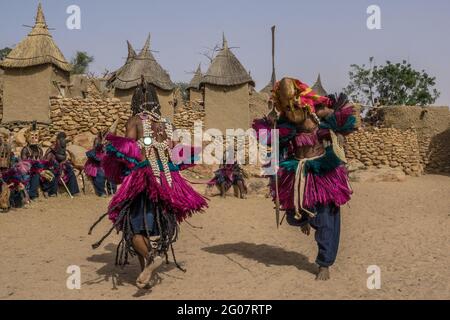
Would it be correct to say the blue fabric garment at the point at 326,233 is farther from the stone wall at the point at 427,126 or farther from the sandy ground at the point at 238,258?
the stone wall at the point at 427,126

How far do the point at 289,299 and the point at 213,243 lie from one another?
2.92 meters

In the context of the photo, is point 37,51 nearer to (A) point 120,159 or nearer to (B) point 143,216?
(A) point 120,159

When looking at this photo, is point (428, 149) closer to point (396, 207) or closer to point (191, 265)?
point (396, 207)

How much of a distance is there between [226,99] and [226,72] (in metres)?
1.23

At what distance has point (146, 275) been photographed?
445cm

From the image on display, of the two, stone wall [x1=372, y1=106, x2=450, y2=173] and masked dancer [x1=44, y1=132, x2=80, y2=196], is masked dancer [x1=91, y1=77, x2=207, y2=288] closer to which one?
masked dancer [x1=44, y1=132, x2=80, y2=196]

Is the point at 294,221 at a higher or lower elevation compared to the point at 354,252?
higher

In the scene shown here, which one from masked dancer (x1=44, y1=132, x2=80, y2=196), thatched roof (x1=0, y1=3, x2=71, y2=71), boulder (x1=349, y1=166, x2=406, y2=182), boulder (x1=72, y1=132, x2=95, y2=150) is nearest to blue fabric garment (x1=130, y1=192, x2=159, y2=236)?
masked dancer (x1=44, y1=132, x2=80, y2=196)

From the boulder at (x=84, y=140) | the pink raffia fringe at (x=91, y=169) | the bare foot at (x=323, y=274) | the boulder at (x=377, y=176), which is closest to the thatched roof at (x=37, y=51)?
the boulder at (x=84, y=140)

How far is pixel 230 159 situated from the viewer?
43.6 ft

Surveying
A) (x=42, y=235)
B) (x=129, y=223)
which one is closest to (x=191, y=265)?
(x=129, y=223)

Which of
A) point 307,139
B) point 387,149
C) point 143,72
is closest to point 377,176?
point 387,149

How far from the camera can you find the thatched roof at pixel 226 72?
66.7ft
